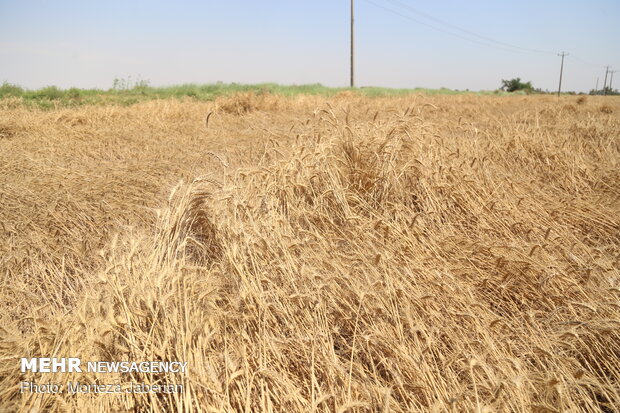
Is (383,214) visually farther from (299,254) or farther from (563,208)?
(563,208)

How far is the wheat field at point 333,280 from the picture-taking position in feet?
4.16

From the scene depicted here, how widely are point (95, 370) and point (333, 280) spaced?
0.96 metres

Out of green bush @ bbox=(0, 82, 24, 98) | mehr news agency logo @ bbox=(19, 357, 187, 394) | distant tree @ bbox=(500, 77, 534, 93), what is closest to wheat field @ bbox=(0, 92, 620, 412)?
mehr news agency logo @ bbox=(19, 357, 187, 394)

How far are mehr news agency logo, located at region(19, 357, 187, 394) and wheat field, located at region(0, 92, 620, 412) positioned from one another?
0.02 metres

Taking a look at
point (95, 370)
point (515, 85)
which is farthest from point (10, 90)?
point (515, 85)

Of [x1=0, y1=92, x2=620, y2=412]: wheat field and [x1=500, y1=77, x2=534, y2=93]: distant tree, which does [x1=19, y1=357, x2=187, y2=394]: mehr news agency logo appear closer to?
[x1=0, y1=92, x2=620, y2=412]: wheat field

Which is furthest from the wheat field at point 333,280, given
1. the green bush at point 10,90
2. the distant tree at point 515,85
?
the distant tree at point 515,85

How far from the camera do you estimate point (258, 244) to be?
1.93 metres

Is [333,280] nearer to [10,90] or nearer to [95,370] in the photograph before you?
[95,370]

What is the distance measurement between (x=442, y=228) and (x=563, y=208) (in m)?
1.02

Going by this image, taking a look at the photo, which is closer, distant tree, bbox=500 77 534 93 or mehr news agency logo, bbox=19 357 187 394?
mehr news agency logo, bbox=19 357 187 394

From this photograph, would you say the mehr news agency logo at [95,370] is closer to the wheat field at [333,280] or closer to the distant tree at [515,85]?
the wheat field at [333,280]

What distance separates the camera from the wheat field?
1.27 metres

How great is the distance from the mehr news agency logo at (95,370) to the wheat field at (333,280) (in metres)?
0.02
